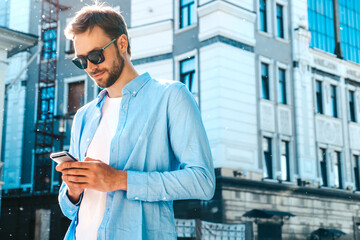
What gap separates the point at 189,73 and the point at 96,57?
Answer: 55.4 ft

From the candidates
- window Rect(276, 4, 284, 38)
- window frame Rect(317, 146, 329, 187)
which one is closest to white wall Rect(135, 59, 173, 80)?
window Rect(276, 4, 284, 38)

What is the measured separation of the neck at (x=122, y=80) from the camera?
6.28ft

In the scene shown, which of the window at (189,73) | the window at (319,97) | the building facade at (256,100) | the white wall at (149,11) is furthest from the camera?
the window at (319,97)

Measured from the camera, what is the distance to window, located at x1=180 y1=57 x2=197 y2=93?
18234mm

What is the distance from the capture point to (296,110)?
20.2m

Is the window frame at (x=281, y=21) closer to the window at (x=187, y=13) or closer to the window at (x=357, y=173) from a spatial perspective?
the window at (x=187, y=13)

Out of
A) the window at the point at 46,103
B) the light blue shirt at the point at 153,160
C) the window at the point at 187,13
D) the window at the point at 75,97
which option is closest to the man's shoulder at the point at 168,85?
the light blue shirt at the point at 153,160

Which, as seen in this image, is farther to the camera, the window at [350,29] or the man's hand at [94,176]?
the window at [350,29]

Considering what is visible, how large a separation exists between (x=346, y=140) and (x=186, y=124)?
22.1 meters

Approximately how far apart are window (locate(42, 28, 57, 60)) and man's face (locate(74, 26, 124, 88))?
854 inches

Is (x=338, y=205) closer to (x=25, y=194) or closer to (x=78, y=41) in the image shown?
(x=25, y=194)

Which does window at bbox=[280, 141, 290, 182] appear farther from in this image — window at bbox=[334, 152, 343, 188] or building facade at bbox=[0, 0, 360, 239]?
window at bbox=[334, 152, 343, 188]

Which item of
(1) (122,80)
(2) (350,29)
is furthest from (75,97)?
(1) (122,80)

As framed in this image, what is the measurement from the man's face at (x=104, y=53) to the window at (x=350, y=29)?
2313 cm
